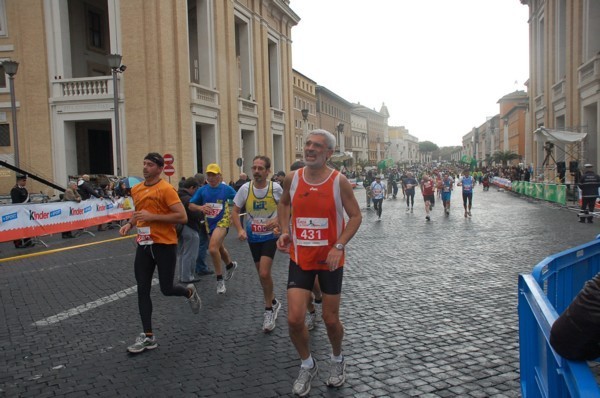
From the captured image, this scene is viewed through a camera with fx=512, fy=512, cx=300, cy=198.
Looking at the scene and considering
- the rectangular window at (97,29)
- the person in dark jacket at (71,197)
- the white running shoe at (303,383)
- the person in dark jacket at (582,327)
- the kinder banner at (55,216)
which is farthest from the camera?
the rectangular window at (97,29)

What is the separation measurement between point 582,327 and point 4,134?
2766 cm

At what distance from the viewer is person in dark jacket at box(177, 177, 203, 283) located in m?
7.54

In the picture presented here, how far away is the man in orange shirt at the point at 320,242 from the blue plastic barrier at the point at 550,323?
4.31 ft

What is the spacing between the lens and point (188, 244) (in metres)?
7.70

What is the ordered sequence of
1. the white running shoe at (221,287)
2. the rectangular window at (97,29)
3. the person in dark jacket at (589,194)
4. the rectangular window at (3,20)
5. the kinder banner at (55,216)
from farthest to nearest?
the rectangular window at (97,29) → the rectangular window at (3,20) → the person in dark jacket at (589,194) → the kinder banner at (55,216) → the white running shoe at (221,287)

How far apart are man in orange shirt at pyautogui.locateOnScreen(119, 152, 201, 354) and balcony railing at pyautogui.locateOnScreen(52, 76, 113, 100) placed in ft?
64.6

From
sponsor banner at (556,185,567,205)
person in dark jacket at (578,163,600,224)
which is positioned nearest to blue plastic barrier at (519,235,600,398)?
person in dark jacket at (578,163,600,224)

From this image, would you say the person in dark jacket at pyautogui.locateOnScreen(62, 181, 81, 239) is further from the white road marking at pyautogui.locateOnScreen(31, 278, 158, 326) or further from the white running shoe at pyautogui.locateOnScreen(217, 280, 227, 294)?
the white running shoe at pyautogui.locateOnScreen(217, 280, 227, 294)

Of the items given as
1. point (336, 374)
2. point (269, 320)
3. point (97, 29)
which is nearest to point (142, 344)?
point (269, 320)

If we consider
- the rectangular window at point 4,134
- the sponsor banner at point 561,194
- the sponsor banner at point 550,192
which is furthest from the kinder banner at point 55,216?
the sponsor banner at point 550,192

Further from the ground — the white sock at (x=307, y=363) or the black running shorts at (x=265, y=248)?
the black running shorts at (x=265, y=248)

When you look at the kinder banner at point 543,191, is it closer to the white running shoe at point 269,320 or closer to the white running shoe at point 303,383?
the white running shoe at point 269,320

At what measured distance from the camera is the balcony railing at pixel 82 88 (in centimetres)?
2317

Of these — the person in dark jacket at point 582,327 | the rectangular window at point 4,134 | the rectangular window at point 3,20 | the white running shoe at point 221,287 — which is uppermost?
the rectangular window at point 3,20
